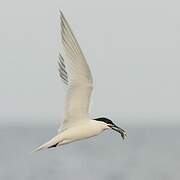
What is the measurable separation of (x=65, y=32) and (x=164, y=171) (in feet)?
68.9

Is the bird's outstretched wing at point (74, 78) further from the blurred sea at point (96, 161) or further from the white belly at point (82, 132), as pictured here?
the blurred sea at point (96, 161)

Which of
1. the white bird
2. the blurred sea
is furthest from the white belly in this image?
the blurred sea

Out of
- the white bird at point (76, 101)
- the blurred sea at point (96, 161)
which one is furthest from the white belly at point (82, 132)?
the blurred sea at point (96, 161)

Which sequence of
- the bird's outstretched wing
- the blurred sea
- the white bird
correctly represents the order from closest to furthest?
the bird's outstretched wing
the white bird
the blurred sea

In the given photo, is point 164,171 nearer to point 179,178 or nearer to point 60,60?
point 179,178

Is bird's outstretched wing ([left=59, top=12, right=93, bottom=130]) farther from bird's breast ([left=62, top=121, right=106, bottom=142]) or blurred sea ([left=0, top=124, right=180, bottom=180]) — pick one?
blurred sea ([left=0, top=124, right=180, bottom=180])

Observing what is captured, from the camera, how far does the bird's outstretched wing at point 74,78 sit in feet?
37.4

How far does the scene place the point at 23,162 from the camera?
1473 inches

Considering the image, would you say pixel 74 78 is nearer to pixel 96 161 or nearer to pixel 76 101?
pixel 76 101

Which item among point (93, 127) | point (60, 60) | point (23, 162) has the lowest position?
point (23, 162)

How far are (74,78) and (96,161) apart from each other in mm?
26470

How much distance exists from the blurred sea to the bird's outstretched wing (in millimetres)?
17006

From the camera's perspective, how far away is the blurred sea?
3269 centimetres

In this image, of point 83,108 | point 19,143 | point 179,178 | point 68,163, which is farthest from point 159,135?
point 83,108
